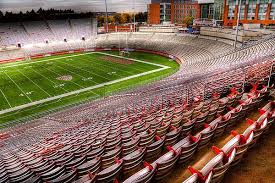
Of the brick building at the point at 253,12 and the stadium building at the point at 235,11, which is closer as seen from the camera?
the brick building at the point at 253,12

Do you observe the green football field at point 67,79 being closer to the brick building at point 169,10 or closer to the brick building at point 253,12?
the brick building at point 253,12

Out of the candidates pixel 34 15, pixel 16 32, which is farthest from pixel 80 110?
pixel 34 15

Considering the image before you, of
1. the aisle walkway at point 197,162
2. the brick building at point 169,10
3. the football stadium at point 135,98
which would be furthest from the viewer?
the brick building at point 169,10

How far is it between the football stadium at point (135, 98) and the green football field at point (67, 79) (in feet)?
0.59

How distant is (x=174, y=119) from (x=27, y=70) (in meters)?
34.9

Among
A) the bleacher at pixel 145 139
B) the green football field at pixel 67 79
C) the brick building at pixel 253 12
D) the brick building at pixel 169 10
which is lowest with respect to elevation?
the green football field at pixel 67 79

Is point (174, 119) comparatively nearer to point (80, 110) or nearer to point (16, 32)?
point (80, 110)

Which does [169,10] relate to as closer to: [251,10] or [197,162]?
[251,10]

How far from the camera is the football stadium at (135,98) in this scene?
16.9 ft

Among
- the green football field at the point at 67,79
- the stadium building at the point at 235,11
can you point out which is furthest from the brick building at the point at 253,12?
the green football field at the point at 67,79

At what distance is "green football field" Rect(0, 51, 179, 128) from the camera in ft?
→ 75.5

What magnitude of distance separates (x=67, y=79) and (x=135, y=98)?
18.2 m

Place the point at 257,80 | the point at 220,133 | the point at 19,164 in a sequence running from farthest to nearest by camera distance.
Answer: the point at 257,80 < the point at 19,164 < the point at 220,133

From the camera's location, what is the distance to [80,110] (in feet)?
55.1
